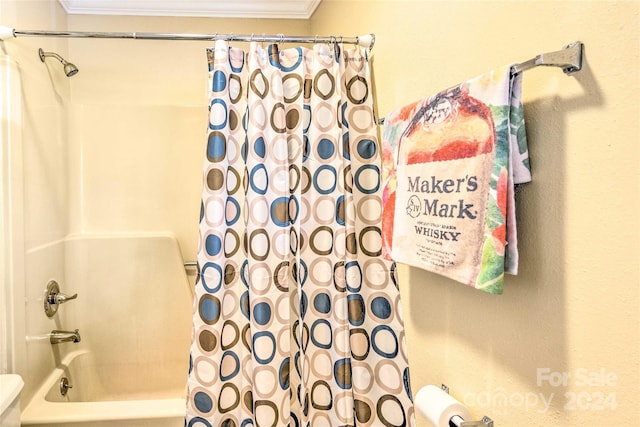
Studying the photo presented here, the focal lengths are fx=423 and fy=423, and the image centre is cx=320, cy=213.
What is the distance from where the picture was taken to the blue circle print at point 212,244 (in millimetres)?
1328

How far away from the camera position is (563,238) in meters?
0.66

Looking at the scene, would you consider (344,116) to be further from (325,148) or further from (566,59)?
(566,59)

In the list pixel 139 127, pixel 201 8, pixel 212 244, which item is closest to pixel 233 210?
pixel 212 244

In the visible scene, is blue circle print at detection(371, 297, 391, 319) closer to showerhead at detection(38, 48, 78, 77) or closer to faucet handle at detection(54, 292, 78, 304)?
faucet handle at detection(54, 292, 78, 304)

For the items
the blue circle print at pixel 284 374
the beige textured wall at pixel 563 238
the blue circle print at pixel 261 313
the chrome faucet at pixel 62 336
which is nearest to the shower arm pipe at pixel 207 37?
Answer: the beige textured wall at pixel 563 238

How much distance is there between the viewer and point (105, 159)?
7.30ft

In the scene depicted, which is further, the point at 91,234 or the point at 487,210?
the point at 91,234

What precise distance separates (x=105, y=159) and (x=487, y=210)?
2.09m

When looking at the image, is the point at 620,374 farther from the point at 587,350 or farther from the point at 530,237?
the point at 530,237

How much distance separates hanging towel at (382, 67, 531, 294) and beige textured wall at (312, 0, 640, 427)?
57 millimetres

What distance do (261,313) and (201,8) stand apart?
1.74 meters

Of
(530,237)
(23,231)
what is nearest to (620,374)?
(530,237)

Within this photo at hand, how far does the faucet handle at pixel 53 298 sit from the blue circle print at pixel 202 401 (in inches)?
40.4

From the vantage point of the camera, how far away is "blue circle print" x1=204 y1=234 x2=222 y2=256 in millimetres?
1328
